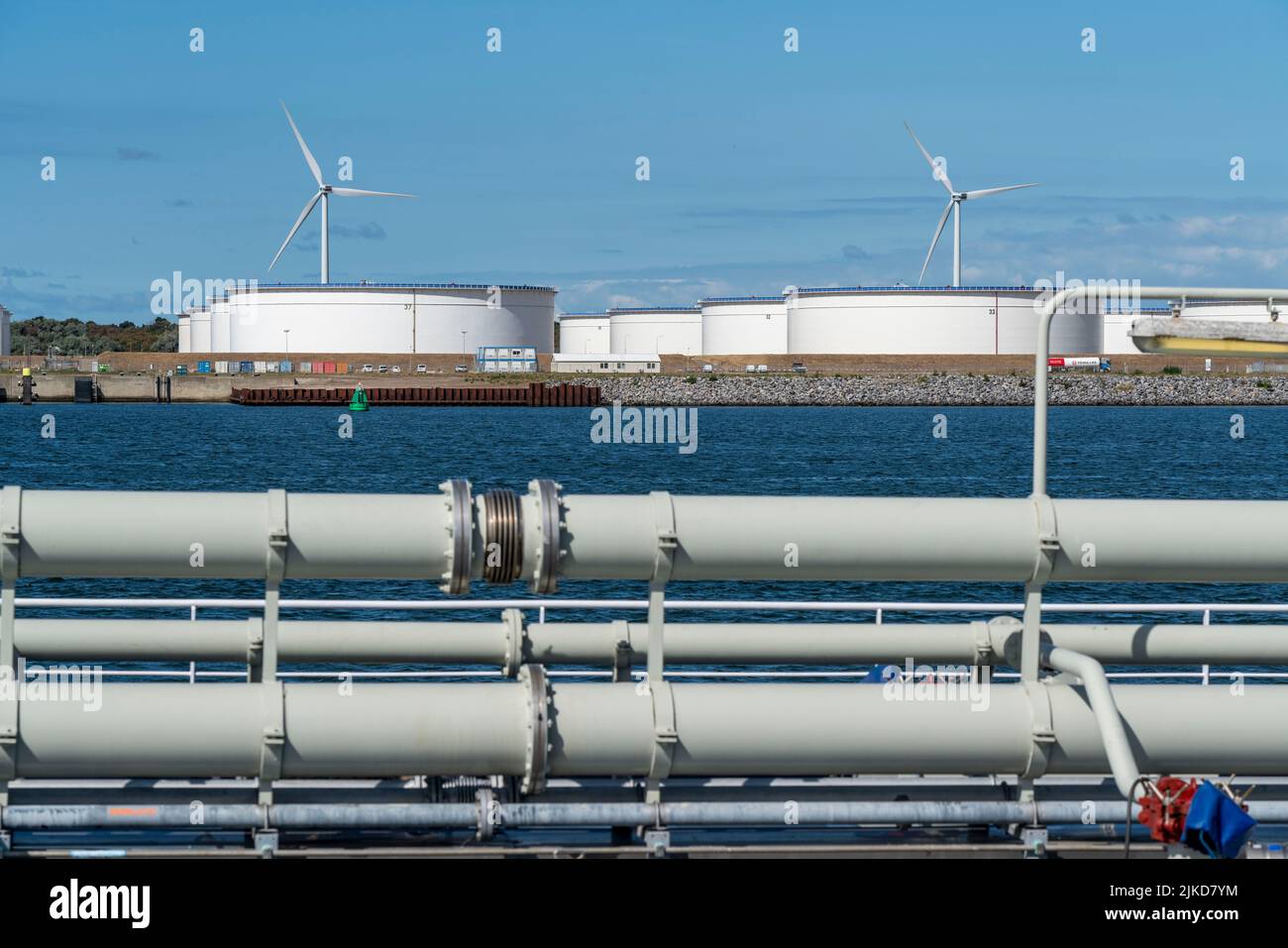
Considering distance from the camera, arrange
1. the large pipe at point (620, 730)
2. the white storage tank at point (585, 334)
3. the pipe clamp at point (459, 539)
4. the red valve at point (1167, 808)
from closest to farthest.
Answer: the red valve at point (1167, 808), the large pipe at point (620, 730), the pipe clamp at point (459, 539), the white storage tank at point (585, 334)

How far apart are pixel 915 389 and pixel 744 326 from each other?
21240 millimetres

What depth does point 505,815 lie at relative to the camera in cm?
684

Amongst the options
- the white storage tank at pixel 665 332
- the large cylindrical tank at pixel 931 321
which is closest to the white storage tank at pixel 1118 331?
the large cylindrical tank at pixel 931 321

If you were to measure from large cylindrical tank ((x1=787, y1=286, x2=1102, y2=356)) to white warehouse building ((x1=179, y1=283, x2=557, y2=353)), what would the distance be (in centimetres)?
3033

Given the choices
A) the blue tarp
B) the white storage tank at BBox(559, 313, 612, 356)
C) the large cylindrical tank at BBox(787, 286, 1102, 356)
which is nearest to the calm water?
the large cylindrical tank at BBox(787, 286, 1102, 356)

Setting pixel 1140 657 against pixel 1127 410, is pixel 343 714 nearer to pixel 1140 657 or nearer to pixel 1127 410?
pixel 1140 657

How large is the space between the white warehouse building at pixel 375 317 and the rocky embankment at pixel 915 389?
10.6 m

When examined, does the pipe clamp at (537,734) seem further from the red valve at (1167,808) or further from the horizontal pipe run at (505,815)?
the red valve at (1167,808)

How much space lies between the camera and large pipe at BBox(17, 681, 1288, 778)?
6840 millimetres

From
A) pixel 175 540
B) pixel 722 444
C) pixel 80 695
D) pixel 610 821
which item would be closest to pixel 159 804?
pixel 80 695

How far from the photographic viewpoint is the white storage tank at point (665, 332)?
16375cm

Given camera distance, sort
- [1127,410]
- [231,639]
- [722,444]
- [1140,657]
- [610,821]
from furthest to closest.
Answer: [1127,410]
[722,444]
[231,639]
[1140,657]
[610,821]
